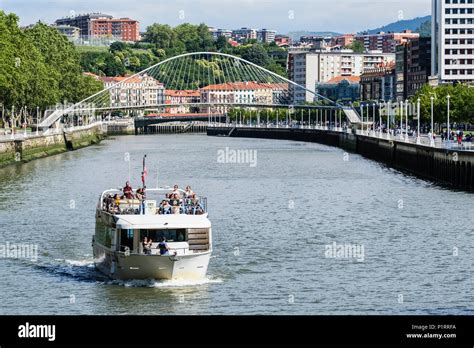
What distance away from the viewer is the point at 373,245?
33781 mm

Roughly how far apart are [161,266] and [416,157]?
160 feet

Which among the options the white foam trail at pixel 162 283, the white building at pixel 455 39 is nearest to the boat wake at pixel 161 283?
the white foam trail at pixel 162 283

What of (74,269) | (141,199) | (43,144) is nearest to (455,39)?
(43,144)

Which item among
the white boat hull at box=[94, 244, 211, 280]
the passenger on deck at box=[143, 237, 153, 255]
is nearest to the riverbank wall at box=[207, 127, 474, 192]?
the white boat hull at box=[94, 244, 211, 280]

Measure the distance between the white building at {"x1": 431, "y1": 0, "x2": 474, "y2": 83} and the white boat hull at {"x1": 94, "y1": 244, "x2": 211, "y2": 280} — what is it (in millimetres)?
147304

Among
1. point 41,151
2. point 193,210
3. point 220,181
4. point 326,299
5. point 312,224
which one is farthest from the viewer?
point 41,151

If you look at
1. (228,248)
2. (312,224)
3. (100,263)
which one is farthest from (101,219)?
(312,224)

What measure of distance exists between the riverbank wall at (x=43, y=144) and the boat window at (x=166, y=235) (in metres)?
48.9

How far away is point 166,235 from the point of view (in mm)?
25438

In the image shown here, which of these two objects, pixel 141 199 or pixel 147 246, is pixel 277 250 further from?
pixel 147 246

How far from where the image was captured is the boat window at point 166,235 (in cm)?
2542
